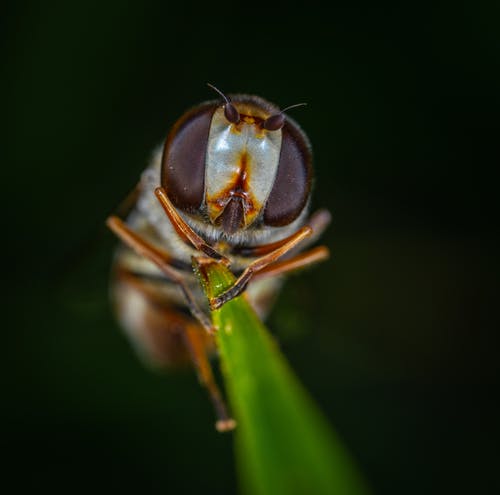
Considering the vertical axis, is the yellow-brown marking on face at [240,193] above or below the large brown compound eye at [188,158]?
below

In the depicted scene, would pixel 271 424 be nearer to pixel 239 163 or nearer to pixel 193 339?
pixel 239 163

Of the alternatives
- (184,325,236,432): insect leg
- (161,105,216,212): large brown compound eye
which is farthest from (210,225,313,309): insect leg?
(184,325,236,432): insect leg

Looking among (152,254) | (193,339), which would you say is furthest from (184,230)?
(193,339)

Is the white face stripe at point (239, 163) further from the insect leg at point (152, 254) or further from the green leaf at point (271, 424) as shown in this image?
the green leaf at point (271, 424)

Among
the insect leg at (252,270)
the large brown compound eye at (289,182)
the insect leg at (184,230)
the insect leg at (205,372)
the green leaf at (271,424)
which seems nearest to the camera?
the green leaf at (271,424)

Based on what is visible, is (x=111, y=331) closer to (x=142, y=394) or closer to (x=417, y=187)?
(x=142, y=394)

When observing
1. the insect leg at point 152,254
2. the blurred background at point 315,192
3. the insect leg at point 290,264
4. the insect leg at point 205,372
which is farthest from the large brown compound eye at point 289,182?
the blurred background at point 315,192
